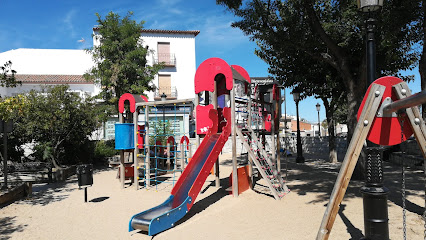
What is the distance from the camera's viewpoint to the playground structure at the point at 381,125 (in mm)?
2918

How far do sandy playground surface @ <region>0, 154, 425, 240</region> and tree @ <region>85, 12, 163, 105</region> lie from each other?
338 inches

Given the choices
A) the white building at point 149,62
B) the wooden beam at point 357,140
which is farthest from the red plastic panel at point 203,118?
the white building at point 149,62

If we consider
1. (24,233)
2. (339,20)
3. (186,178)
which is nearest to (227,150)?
(339,20)

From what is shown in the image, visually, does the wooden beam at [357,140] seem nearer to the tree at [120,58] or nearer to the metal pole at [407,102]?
the metal pole at [407,102]

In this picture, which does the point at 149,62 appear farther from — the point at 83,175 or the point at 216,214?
the point at 216,214

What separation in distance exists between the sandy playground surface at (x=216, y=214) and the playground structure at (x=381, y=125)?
1.78 m

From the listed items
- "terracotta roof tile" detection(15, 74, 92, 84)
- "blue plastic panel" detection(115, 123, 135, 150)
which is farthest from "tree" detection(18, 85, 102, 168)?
"terracotta roof tile" detection(15, 74, 92, 84)

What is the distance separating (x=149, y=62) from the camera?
88.0 ft

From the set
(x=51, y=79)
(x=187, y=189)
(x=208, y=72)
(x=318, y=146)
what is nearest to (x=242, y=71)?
(x=208, y=72)

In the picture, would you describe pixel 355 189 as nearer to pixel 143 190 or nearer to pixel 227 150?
pixel 143 190

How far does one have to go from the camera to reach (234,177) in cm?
769

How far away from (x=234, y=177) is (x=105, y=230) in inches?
131

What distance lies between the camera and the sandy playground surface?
16.3ft

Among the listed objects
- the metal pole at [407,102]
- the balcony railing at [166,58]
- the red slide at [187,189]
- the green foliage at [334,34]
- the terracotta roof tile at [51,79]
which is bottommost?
the red slide at [187,189]
